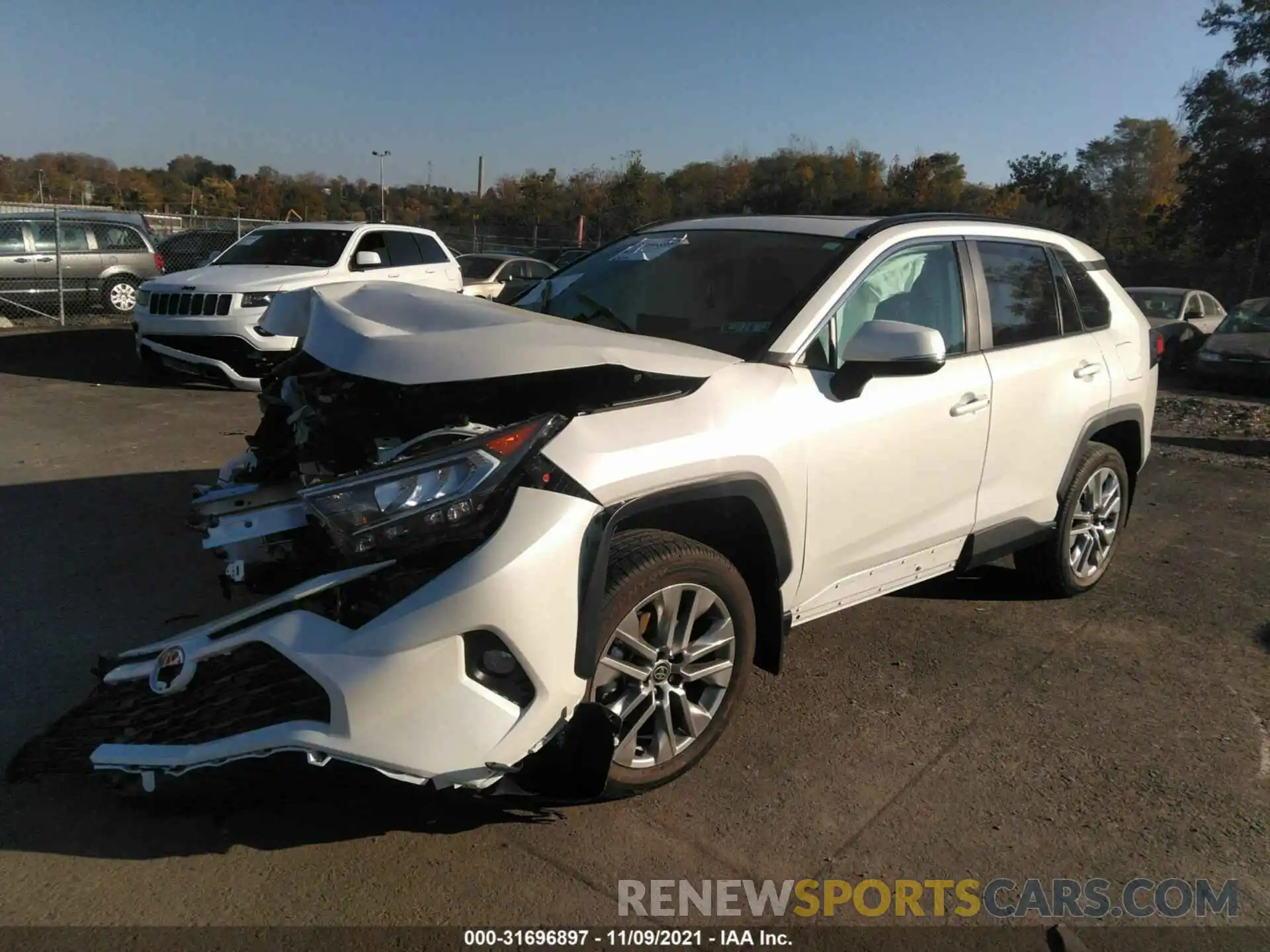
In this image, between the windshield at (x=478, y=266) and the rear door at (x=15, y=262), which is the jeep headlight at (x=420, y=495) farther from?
the rear door at (x=15, y=262)

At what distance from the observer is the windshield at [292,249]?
11.2 meters

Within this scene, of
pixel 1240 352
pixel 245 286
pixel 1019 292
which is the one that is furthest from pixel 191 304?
pixel 1240 352

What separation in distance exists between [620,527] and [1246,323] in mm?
15217

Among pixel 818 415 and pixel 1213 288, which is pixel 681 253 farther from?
pixel 1213 288

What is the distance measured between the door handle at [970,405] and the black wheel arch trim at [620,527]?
1.11 meters

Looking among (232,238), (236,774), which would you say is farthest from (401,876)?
(232,238)

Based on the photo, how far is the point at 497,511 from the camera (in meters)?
2.62

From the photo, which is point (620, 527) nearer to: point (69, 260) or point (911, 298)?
point (911, 298)

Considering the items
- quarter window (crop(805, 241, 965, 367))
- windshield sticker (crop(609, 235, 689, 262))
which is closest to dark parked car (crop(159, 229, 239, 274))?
windshield sticker (crop(609, 235, 689, 262))

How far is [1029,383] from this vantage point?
438 centimetres

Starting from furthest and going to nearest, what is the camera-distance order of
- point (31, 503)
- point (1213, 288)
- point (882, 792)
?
1. point (1213, 288)
2. point (31, 503)
3. point (882, 792)

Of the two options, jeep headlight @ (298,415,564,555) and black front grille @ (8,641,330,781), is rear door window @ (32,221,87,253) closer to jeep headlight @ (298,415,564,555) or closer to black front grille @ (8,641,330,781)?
black front grille @ (8,641,330,781)

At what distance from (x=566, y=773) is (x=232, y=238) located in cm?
1716

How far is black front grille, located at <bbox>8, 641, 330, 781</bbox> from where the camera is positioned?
2592 millimetres
